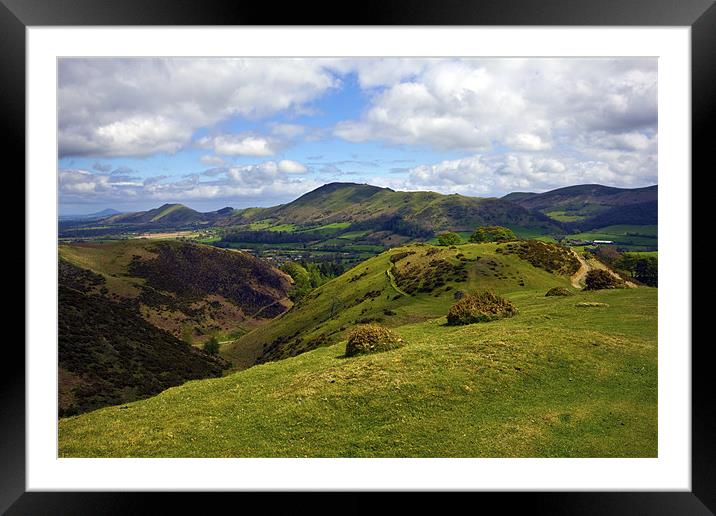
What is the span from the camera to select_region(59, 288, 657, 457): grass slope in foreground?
289 inches

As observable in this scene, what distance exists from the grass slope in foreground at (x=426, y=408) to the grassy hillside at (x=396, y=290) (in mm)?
12203

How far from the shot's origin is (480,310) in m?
15.1

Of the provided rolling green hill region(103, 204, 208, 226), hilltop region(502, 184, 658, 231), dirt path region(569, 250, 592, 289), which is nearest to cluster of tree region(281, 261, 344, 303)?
dirt path region(569, 250, 592, 289)

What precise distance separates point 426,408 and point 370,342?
4279 mm

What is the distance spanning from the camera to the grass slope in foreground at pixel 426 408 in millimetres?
7340

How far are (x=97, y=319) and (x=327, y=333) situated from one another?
50.2ft

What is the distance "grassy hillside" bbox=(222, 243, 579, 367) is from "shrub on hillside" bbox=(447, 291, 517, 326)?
6.78 metres

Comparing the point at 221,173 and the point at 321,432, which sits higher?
the point at 221,173

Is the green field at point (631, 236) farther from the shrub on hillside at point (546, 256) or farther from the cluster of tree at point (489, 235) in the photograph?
the shrub on hillside at point (546, 256)

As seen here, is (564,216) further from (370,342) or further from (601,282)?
(370,342)

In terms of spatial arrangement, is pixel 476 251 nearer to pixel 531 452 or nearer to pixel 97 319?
pixel 97 319
